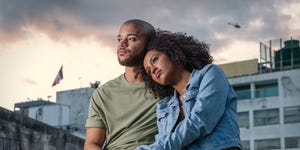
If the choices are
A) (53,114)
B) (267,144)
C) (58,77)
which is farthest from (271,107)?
(58,77)

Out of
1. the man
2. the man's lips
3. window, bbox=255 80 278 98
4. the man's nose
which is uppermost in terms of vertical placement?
window, bbox=255 80 278 98

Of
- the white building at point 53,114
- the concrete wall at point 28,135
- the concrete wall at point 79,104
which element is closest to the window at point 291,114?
the concrete wall at point 79,104

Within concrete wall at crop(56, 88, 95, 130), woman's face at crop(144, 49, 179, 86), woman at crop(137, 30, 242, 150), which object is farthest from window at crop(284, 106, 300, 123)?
woman's face at crop(144, 49, 179, 86)

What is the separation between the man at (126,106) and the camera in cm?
342

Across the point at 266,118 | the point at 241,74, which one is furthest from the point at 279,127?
the point at 241,74

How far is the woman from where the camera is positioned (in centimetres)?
290

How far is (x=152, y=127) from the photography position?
136 inches

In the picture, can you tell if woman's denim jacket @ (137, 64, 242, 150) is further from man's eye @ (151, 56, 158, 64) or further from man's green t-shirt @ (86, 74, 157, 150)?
man's green t-shirt @ (86, 74, 157, 150)

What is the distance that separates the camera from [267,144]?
48.4m

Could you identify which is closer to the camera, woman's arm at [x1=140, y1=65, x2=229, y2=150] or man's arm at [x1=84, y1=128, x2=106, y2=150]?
woman's arm at [x1=140, y1=65, x2=229, y2=150]

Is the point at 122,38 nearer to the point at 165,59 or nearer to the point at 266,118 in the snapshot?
the point at 165,59

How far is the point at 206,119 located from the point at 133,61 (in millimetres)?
671

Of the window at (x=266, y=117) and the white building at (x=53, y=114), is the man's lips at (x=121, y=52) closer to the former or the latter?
the window at (x=266, y=117)

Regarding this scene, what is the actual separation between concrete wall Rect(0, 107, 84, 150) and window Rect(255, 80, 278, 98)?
39.7 meters
